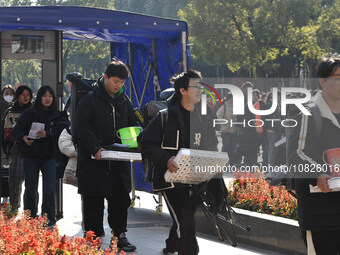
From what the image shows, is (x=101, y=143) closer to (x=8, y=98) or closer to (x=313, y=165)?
(x=313, y=165)

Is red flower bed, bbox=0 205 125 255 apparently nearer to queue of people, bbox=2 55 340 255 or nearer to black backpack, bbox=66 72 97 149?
queue of people, bbox=2 55 340 255

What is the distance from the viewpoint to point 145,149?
6051mm

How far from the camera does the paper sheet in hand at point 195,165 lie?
5.76 m

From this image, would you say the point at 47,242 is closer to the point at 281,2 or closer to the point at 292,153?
the point at 292,153

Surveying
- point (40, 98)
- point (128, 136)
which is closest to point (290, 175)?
point (128, 136)

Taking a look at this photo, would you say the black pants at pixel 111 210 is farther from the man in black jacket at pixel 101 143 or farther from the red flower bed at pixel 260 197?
the red flower bed at pixel 260 197

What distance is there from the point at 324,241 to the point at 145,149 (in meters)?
1.83

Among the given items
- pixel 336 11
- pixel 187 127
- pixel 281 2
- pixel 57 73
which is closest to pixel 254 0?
pixel 281 2

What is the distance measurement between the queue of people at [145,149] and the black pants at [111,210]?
0.03ft

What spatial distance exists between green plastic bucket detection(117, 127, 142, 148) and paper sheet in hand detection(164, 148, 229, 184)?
160 cm

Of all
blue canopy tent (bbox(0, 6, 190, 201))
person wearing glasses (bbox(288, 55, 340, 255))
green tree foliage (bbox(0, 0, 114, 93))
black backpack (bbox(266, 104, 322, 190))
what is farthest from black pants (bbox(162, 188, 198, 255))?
green tree foliage (bbox(0, 0, 114, 93))

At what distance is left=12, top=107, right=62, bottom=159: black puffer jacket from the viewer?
890 cm

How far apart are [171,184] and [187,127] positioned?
0.49 m

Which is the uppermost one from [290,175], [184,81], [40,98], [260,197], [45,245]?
[184,81]
